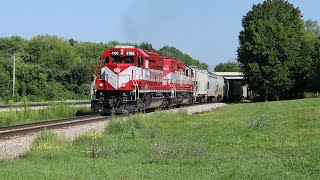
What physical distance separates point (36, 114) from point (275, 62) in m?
42.4

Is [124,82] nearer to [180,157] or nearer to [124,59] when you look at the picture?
[124,59]

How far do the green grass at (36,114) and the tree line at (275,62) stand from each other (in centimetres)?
3567

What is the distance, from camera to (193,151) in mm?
11391

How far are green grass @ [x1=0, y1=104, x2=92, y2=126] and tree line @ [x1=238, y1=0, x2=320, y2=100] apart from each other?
117 ft

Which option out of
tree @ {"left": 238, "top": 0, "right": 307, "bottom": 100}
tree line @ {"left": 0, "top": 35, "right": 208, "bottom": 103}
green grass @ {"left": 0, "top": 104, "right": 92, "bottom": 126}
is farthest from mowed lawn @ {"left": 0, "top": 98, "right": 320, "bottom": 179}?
tree @ {"left": 238, "top": 0, "right": 307, "bottom": 100}

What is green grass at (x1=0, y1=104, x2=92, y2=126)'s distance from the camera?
27953 mm

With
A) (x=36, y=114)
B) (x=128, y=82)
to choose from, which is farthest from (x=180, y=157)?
(x=36, y=114)

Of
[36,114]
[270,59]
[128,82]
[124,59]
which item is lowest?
[36,114]

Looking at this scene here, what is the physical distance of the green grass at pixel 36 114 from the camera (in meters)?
28.0

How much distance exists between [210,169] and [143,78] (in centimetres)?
2245

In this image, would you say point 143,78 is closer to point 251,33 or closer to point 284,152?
point 284,152

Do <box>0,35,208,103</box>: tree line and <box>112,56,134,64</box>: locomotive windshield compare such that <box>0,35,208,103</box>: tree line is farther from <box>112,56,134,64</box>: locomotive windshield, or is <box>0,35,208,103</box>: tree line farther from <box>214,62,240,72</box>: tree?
<box>214,62,240,72</box>: tree

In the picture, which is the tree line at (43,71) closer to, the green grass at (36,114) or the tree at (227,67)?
the green grass at (36,114)

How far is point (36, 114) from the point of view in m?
30.7
